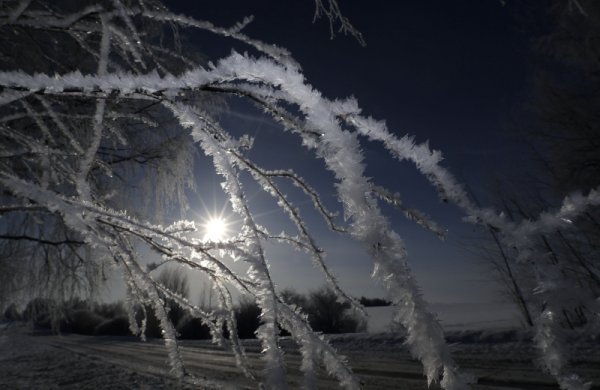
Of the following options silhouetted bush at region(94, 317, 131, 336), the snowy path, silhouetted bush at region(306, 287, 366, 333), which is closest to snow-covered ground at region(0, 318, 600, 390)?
the snowy path

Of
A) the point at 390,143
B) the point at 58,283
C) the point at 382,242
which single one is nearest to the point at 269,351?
the point at 382,242

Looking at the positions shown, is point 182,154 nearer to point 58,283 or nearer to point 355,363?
point 58,283

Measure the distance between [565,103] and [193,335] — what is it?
15.7 metres

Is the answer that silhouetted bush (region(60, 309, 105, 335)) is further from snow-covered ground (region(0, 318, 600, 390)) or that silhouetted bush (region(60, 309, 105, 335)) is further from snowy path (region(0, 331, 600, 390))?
snowy path (region(0, 331, 600, 390))

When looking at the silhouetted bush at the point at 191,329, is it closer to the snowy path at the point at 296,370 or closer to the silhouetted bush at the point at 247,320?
the silhouetted bush at the point at 247,320

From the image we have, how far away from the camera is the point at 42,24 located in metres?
1.19

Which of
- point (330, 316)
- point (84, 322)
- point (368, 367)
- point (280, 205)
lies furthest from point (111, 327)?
point (280, 205)

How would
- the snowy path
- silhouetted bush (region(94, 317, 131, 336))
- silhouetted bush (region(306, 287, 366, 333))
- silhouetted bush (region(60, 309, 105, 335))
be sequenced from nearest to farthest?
1. the snowy path
2. silhouetted bush (region(306, 287, 366, 333))
3. silhouetted bush (region(94, 317, 131, 336))
4. silhouetted bush (region(60, 309, 105, 335))

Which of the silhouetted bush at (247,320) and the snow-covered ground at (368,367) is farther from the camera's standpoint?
the silhouetted bush at (247,320)

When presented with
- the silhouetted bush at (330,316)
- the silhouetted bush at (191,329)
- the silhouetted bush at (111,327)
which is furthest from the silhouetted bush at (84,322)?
the silhouetted bush at (330,316)

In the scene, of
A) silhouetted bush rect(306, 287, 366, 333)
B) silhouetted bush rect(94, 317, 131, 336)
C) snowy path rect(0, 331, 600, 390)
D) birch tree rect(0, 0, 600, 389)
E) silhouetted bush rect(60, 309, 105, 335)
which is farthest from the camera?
silhouetted bush rect(60, 309, 105, 335)

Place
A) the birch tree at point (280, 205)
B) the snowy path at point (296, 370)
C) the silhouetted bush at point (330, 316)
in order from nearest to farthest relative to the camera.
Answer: the birch tree at point (280, 205) → the snowy path at point (296, 370) → the silhouetted bush at point (330, 316)

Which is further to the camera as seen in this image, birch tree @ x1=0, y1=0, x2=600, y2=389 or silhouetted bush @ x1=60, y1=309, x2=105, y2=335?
silhouetted bush @ x1=60, y1=309, x2=105, y2=335

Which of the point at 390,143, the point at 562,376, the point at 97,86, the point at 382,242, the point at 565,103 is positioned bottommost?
the point at 562,376
